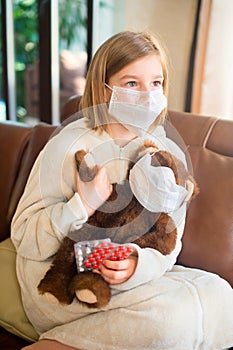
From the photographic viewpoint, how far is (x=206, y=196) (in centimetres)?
122

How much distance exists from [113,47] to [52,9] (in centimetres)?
156

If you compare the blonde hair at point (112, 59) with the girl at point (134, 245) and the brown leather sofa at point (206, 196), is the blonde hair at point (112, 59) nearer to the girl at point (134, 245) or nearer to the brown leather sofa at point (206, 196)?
the girl at point (134, 245)

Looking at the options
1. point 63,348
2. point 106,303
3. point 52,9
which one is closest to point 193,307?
point 106,303

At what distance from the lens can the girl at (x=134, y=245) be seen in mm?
969

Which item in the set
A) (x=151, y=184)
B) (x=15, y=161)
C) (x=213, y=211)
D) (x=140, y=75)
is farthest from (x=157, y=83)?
(x=15, y=161)

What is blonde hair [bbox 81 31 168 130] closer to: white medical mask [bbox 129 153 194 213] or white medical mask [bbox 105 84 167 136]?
white medical mask [bbox 105 84 167 136]

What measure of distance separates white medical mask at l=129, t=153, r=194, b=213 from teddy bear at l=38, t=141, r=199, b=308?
0.04 ft

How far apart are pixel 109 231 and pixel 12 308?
39cm

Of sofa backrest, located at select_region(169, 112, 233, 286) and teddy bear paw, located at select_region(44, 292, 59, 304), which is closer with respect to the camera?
teddy bear paw, located at select_region(44, 292, 59, 304)

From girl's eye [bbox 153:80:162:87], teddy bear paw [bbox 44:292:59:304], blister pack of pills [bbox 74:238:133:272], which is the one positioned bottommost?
A: teddy bear paw [bbox 44:292:59:304]

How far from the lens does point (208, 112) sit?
5.96 ft

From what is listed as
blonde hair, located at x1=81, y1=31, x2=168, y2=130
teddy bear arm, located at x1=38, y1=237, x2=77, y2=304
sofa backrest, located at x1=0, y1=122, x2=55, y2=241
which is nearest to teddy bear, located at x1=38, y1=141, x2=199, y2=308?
teddy bear arm, located at x1=38, y1=237, x2=77, y2=304

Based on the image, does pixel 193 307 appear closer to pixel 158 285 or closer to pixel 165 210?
pixel 158 285

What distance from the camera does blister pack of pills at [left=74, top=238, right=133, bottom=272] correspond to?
38.3 inches
